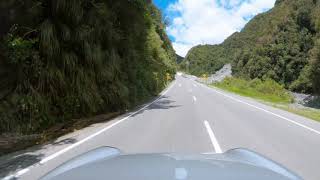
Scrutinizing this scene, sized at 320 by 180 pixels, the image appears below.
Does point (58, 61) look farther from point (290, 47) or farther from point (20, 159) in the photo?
point (290, 47)

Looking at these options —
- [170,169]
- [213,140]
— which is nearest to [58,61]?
[213,140]

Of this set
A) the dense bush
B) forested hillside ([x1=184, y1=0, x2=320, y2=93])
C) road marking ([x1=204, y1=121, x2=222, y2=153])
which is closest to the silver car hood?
road marking ([x1=204, y1=121, x2=222, y2=153])

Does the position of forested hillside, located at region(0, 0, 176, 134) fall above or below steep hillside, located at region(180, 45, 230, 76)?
below

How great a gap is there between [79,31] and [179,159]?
11.2 metres

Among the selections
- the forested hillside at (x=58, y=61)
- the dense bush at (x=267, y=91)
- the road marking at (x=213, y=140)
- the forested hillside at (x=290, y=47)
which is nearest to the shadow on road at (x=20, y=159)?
the forested hillside at (x=58, y=61)

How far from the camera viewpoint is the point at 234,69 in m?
92.1

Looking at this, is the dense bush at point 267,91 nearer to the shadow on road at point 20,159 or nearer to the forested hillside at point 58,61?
the forested hillside at point 58,61

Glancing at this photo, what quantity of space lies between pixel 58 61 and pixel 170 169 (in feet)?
35.3

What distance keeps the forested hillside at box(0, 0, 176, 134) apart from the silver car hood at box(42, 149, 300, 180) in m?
7.46

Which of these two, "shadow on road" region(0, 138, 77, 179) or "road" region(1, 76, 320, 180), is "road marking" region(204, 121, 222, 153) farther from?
"shadow on road" region(0, 138, 77, 179)

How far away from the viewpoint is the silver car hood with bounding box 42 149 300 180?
2.54 meters

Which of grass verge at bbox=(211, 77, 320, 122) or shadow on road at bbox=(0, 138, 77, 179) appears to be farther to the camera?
grass verge at bbox=(211, 77, 320, 122)

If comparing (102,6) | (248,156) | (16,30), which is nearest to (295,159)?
(248,156)

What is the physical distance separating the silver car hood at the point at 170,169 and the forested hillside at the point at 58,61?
24.5ft
